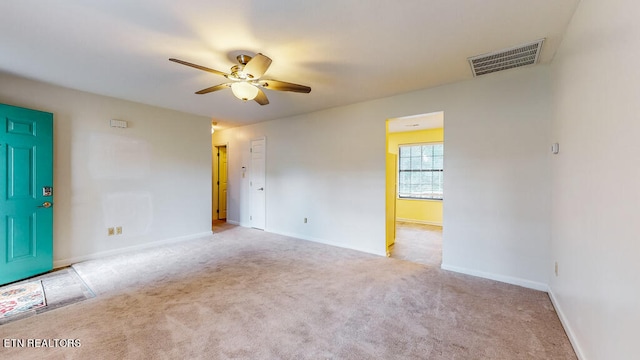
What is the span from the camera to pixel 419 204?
6766mm

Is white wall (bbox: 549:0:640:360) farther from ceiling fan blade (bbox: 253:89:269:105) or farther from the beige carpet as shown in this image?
ceiling fan blade (bbox: 253:89:269:105)

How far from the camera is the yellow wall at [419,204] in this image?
253 inches

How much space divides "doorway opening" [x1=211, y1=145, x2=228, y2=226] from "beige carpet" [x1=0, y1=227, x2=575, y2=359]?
3643mm

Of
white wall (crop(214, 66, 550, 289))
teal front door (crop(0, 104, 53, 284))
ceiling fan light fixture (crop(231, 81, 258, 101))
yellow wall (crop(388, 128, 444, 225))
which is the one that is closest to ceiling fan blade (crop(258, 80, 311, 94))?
ceiling fan light fixture (crop(231, 81, 258, 101))

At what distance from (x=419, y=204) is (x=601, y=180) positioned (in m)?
5.47

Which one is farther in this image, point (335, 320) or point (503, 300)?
point (503, 300)

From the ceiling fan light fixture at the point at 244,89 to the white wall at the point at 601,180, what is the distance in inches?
103

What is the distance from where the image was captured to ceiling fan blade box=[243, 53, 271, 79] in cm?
211

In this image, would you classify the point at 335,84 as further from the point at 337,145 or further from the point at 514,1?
the point at 514,1

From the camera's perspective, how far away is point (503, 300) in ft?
8.20

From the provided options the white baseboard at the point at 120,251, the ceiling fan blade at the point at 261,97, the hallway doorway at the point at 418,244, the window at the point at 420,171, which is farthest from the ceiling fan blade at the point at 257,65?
the window at the point at 420,171

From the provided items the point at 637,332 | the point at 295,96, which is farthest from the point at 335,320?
the point at 295,96

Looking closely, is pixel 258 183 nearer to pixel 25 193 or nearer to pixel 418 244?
pixel 25 193

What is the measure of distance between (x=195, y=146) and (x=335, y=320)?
4.30 meters
